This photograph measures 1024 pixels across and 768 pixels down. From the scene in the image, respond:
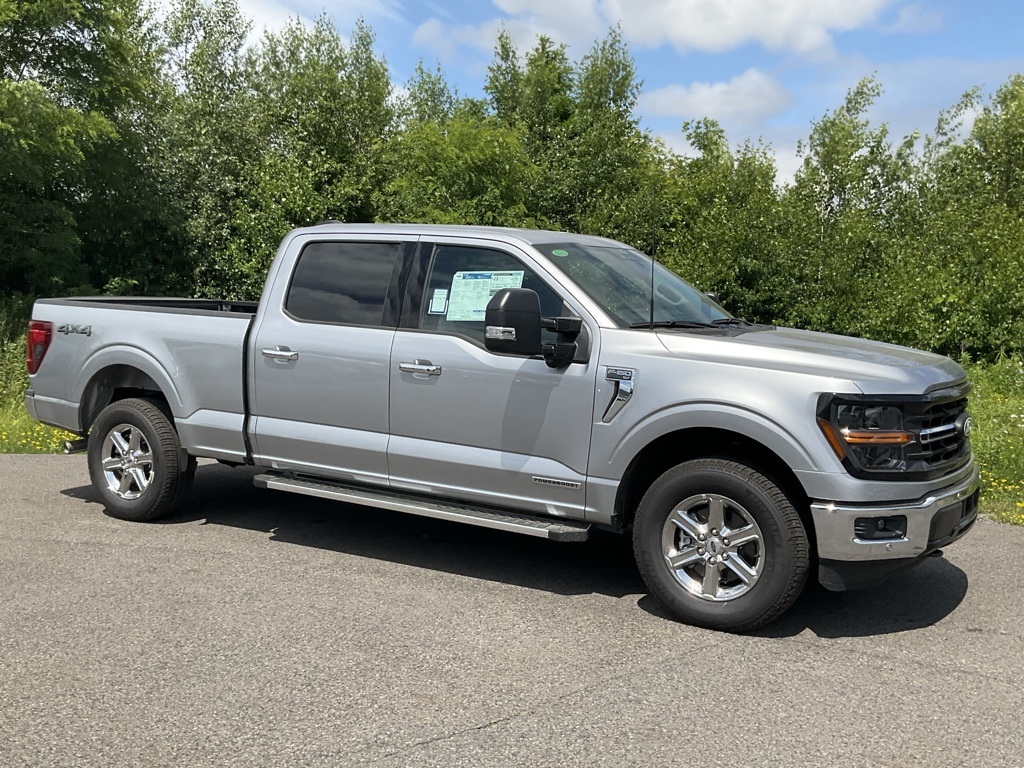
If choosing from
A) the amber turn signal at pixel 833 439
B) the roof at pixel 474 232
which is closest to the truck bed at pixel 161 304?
the roof at pixel 474 232

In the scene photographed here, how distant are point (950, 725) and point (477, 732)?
1827 mm

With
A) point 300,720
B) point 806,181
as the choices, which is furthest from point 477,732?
point 806,181

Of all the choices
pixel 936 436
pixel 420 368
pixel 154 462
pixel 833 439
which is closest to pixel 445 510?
pixel 420 368

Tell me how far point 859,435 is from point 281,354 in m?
3.51

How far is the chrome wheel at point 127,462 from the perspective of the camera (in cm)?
729

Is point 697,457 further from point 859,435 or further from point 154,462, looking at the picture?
point 154,462

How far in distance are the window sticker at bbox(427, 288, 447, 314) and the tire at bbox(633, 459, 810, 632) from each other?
167 centimetres

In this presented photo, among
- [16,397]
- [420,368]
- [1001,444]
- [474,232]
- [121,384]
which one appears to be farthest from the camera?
[16,397]

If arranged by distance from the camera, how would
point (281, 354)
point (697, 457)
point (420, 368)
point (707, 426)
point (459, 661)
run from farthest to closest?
point (281, 354) → point (420, 368) → point (697, 457) → point (707, 426) → point (459, 661)

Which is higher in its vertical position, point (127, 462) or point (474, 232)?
point (474, 232)

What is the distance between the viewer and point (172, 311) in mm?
7219

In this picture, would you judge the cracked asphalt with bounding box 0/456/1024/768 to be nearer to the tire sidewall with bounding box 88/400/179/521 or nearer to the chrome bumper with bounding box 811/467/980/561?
the tire sidewall with bounding box 88/400/179/521

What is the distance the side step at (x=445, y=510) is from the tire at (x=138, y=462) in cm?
91

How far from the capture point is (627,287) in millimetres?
6070
